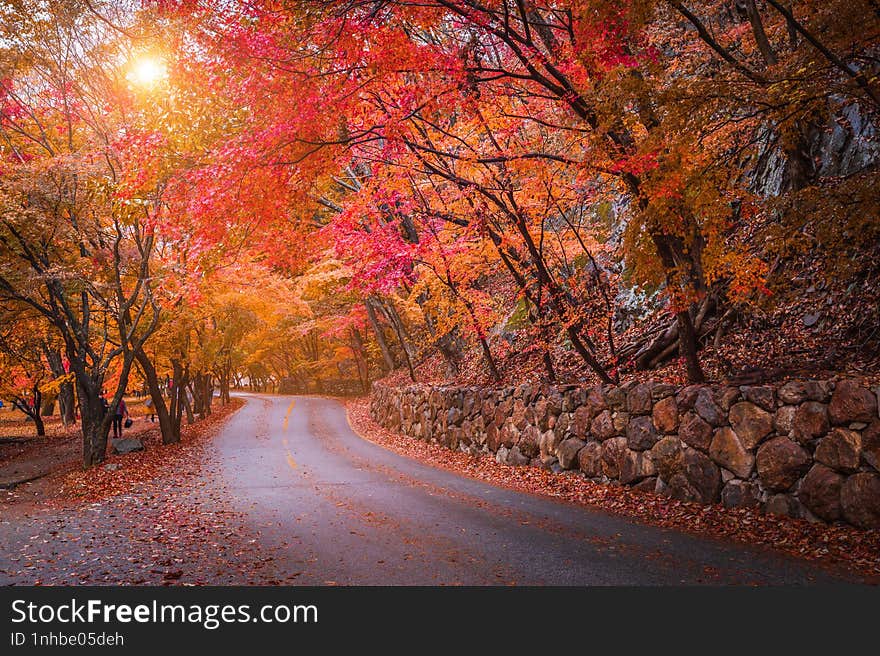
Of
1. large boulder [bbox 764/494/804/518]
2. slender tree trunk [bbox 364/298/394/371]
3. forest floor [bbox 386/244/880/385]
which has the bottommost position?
large boulder [bbox 764/494/804/518]

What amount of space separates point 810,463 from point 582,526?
2772 mm

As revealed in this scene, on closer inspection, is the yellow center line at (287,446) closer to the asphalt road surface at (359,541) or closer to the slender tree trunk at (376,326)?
the asphalt road surface at (359,541)

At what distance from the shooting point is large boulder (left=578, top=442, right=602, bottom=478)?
920 centimetres

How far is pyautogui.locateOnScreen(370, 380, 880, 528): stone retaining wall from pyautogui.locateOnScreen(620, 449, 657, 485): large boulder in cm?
2

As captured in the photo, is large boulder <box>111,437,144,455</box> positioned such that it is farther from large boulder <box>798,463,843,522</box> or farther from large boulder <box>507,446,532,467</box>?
large boulder <box>798,463,843,522</box>

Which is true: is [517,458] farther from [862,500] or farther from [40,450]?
[40,450]

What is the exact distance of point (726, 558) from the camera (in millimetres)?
5535

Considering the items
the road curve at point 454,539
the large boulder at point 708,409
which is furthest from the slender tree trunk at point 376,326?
the large boulder at point 708,409

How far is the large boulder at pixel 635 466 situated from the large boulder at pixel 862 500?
8.40ft

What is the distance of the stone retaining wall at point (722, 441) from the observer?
5.89 meters

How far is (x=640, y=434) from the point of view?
27.7ft

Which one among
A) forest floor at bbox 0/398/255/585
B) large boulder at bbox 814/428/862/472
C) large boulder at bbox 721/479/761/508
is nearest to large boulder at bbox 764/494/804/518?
large boulder at bbox 721/479/761/508

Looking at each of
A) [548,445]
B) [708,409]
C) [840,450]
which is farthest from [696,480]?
[548,445]

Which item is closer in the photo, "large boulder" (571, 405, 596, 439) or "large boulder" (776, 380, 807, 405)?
"large boulder" (776, 380, 807, 405)
